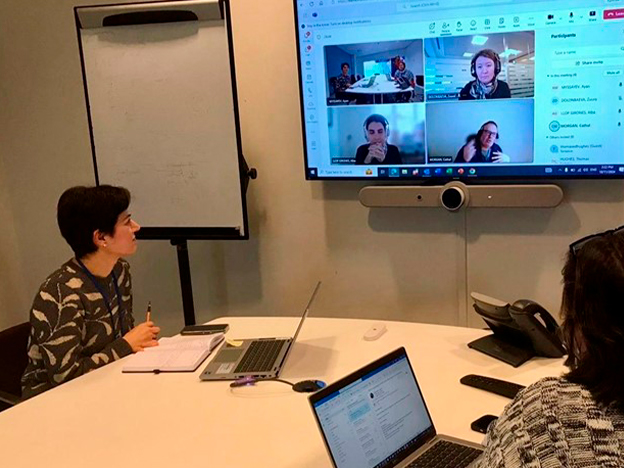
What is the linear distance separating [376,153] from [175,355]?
4.02 ft

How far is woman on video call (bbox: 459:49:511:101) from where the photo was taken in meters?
2.51

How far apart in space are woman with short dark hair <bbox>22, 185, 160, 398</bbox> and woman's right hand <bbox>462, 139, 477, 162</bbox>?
4.39 ft

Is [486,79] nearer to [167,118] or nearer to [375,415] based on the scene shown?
[167,118]

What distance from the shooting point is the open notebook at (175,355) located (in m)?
2.04

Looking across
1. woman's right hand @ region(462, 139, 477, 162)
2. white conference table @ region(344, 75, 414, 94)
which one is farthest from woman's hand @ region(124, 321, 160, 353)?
woman's right hand @ region(462, 139, 477, 162)

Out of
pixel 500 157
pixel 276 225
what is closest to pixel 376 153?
pixel 500 157

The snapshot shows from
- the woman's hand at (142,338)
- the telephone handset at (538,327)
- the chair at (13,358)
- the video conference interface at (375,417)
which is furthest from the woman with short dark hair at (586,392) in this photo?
the chair at (13,358)

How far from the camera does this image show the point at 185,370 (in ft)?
6.65

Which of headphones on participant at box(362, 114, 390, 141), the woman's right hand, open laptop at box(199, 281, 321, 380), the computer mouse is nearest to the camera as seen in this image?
the computer mouse

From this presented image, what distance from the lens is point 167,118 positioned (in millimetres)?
2852

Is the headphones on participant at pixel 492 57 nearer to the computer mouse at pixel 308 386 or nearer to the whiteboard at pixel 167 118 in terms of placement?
the whiteboard at pixel 167 118

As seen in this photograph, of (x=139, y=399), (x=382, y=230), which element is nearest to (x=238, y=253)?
(x=382, y=230)

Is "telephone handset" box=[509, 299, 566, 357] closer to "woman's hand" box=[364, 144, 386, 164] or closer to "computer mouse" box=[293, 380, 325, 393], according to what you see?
"computer mouse" box=[293, 380, 325, 393]

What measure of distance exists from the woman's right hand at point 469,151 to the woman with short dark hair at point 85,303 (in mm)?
1337
